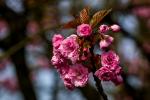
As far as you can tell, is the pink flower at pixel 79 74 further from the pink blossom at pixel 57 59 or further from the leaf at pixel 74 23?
the leaf at pixel 74 23

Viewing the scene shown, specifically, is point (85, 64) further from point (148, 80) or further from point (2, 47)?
point (148, 80)

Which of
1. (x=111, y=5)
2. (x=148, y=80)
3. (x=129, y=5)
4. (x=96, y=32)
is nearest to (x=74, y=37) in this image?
(x=96, y=32)

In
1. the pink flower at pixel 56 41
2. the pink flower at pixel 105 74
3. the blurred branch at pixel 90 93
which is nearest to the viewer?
the pink flower at pixel 105 74

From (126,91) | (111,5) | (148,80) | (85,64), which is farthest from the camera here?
(148,80)

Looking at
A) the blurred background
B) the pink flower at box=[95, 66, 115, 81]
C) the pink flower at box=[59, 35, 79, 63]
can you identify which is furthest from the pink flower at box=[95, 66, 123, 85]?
the blurred background

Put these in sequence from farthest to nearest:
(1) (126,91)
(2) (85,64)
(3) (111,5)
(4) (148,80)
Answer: (4) (148,80), (1) (126,91), (3) (111,5), (2) (85,64)

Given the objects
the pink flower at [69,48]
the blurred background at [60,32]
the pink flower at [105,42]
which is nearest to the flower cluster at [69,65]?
the pink flower at [69,48]

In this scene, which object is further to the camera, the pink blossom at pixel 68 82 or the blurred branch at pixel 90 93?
the blurred branch at pixel 90 93
